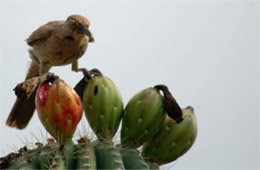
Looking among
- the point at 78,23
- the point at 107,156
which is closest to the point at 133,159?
the point at 107,156

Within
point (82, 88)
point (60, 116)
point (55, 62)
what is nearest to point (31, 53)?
point (55, 62)

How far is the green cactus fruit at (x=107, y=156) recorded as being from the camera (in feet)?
9.18

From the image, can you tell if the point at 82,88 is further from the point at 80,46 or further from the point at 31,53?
the point at 31,53

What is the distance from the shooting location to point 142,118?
10.5 ft

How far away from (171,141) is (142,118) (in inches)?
8.4

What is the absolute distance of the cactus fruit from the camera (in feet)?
10.0

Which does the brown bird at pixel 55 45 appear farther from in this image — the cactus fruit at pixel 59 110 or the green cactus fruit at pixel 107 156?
the green cactus fruit at pixel 107 156

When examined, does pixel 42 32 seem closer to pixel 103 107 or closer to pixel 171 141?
pixel 103 107

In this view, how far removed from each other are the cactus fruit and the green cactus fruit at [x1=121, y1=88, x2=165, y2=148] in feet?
0.94

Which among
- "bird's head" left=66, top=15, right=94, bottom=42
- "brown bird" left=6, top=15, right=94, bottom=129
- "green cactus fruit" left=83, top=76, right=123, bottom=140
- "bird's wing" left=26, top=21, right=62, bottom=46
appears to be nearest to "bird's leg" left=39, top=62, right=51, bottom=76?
"brown bird" left=6, top=15, right=94, bottom=129

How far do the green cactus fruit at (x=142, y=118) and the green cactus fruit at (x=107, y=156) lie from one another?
0.68ft

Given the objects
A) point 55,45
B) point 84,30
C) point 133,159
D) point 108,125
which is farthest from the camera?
point 55,45

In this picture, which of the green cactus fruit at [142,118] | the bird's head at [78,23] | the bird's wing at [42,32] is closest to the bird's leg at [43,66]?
the bird's wing at [42,32]

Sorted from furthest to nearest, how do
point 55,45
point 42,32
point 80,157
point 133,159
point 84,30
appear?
point 42,32, point 55,45, point 84,30, point 133,159, point 80,157
